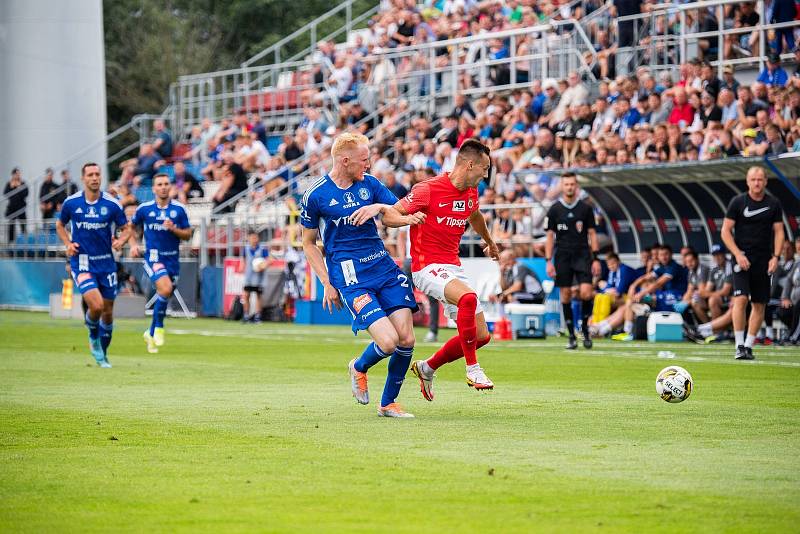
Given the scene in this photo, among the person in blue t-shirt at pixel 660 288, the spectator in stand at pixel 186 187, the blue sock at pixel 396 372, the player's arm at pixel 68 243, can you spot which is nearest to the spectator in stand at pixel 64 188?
the spectator in stand at pixel 186 187

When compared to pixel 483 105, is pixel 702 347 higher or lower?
lower

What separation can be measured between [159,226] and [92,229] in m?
2.49

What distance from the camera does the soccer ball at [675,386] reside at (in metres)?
11.9

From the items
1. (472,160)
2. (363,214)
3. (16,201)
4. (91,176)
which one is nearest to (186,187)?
(16,201)

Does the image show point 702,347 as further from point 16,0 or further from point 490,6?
point 16,0

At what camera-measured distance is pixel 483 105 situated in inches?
1216

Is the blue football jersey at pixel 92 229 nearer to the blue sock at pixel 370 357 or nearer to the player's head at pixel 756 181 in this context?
the blue sock at pixel 370 357

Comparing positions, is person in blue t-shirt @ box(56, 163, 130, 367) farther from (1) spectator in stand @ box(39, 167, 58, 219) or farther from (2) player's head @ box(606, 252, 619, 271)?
(1) spectator in stand @ box(39, 167, 58, 219)

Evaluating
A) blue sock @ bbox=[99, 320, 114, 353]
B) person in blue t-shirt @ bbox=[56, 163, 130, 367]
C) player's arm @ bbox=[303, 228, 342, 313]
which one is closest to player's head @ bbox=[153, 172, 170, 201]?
person in blue t-shirt @ bbox=[56, 163, 130, 367]

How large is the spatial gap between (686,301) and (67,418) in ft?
44.9

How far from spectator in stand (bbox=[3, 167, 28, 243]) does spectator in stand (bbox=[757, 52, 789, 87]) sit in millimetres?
23820

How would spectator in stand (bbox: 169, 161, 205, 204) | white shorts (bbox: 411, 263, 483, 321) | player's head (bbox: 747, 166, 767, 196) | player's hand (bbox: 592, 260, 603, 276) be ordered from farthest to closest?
spectator in stand (bbox: 169, 161, 205, 204), player's hand (bbox: 592, 260, 603, 276), player's head (bbox: 747, 166, 767, 196), white shorts (bbox: 411, 263, 483, 321)

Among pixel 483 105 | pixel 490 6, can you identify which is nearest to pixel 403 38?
pixel 490 6

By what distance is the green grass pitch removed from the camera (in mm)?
6824
